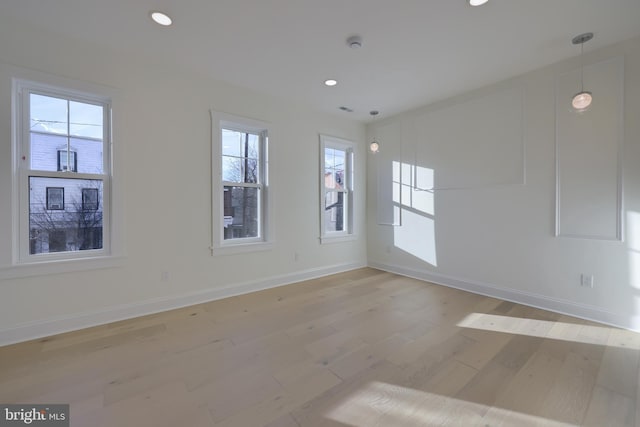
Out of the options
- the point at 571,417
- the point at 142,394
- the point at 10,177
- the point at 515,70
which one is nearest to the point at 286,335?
the point at 142,394

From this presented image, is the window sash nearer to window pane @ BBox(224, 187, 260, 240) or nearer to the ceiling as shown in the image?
window pane @ BBox(224, 187, 260, 240)

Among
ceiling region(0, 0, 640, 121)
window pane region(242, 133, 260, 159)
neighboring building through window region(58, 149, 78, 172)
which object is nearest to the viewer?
ceiling region(0, 0, 640, 121)

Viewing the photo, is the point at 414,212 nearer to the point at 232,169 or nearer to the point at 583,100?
the point at 583,100

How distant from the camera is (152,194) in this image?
9.48 feet

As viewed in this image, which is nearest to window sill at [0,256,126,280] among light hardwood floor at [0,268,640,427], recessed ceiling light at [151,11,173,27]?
light hardwood floor at [0,268,640,427]

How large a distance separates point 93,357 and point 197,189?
6.04 ft

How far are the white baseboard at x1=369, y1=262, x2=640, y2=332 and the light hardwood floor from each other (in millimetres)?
133

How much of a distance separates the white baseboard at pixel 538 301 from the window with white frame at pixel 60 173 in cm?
423

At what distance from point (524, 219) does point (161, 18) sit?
425 cm

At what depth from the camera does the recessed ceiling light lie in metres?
2.15

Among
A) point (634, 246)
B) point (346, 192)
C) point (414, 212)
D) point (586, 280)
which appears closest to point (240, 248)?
point (346, 192)

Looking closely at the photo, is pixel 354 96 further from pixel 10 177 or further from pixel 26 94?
pixel 10 177

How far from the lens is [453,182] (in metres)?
3.78

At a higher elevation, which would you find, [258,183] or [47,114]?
[47,114]
